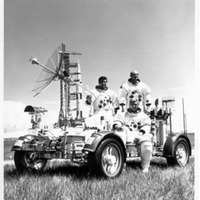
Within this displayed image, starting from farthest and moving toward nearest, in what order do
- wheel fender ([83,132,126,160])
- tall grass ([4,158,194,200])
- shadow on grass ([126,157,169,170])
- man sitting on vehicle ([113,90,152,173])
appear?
shadow on grass ([126,157,169,170]), man sitting on vehicle ([113,90,152,173]), wheel fender ([83,132,126,160]), tall grass ([4,158,194,200])

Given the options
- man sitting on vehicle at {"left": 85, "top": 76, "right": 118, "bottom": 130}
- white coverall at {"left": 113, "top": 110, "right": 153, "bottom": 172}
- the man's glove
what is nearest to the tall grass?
white coverall at {"left": 113, "top": 110, "right": 153, "bottom": 172}

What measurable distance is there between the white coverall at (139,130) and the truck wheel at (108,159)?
32 cm

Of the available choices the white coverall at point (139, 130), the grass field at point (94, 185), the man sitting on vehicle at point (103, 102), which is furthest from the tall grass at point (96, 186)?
the man sitting on vehicle at point (103, 102)

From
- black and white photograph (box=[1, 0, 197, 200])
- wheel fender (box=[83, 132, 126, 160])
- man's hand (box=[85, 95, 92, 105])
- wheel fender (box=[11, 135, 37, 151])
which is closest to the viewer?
wheel fender (box=[83, 132, 126, 160])

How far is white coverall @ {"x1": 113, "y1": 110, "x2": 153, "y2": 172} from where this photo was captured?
2.96 m

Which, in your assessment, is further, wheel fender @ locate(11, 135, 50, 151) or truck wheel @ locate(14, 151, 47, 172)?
truck wheel @ locate(14, 151, 47, 172)

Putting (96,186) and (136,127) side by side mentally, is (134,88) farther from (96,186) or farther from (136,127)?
(96,186)

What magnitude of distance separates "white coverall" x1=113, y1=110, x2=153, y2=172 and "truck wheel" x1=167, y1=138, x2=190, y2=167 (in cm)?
42

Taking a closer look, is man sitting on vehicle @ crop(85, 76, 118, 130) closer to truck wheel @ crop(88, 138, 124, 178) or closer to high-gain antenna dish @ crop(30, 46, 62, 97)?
truck wheel @ crop(88, 138, 124, 178)

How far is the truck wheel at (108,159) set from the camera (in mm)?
2471

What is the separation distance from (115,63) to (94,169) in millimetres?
1006

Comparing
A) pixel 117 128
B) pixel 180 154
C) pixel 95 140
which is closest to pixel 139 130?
pixel 117 128

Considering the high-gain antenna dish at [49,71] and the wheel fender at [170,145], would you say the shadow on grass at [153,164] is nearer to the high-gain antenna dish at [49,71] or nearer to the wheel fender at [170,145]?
the wheel fender at [170,145]

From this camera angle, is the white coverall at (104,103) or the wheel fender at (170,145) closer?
the white coverall at (104,103)
